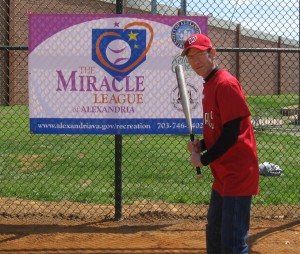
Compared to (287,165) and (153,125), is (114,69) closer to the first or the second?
(153,125)

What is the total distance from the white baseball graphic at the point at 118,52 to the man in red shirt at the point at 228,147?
2.23 meters

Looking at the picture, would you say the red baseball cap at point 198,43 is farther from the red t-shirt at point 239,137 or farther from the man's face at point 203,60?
the red t-shirt at point 239,137

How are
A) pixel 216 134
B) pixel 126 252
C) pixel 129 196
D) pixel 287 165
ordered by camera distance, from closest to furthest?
pixel 216 134 → pixel 126 252 → pixel 129 196 → pixel 287 165

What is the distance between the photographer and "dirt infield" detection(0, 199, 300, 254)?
212 inches

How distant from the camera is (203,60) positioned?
378cm

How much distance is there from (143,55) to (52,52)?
3.06ft

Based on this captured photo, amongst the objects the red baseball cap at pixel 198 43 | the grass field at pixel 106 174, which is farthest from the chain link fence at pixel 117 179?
the red baseball cap at pixel 198 43

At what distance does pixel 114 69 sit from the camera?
600cm

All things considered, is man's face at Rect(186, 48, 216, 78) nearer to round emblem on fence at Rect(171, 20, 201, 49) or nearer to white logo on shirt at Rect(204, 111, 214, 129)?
white logo on shirt at Rect(204, 111, 214, 129)

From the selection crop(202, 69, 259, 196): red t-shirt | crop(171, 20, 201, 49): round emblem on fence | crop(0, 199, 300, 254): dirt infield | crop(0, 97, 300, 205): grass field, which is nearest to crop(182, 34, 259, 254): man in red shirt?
crop(202, 69, 259, 196): red t-shirt

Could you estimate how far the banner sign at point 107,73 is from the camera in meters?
5.96

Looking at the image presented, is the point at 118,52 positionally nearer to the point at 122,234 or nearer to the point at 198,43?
the point at 122,234

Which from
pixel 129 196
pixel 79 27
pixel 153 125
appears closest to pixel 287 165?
pixel 129 196

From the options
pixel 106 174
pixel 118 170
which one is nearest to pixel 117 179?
pixel 118 170
